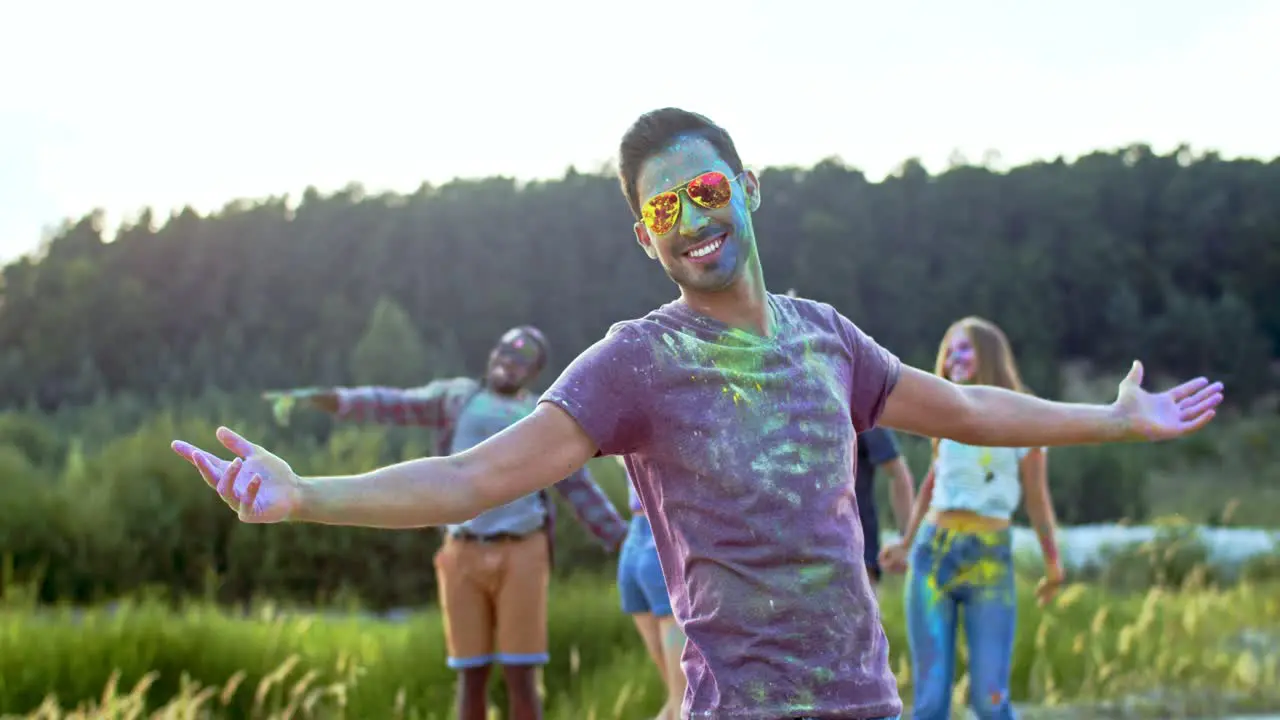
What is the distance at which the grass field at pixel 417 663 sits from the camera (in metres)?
7.07

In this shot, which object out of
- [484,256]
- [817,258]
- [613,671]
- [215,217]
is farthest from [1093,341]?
[613,671]

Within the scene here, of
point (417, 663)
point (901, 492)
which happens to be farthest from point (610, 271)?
point (901, 492)

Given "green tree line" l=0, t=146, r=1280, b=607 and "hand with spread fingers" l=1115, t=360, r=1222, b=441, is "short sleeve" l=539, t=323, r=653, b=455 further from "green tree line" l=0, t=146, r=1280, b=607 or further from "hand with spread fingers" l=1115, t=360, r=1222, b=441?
"green tree line" l=0, t=146, r=1280, b=607

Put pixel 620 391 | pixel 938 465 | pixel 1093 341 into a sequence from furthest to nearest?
pixel 1093 341
pixel 938 465
pixel 620 391

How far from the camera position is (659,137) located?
2564 millimetres

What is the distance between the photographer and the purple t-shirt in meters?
2.23

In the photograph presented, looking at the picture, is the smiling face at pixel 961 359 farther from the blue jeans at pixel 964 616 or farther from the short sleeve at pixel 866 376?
the short sleeve at pixel 866 376

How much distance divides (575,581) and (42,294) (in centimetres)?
3360

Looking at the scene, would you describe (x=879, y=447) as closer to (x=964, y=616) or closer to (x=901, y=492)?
(x=901, y=492)

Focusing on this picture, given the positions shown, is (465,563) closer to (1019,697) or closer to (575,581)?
(1019,697)

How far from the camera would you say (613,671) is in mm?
7801

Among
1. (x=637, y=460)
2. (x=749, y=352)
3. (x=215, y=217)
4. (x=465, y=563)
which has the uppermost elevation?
(x=215, y=217)

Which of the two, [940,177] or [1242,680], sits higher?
[940,177]

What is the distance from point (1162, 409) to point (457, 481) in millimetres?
1447
